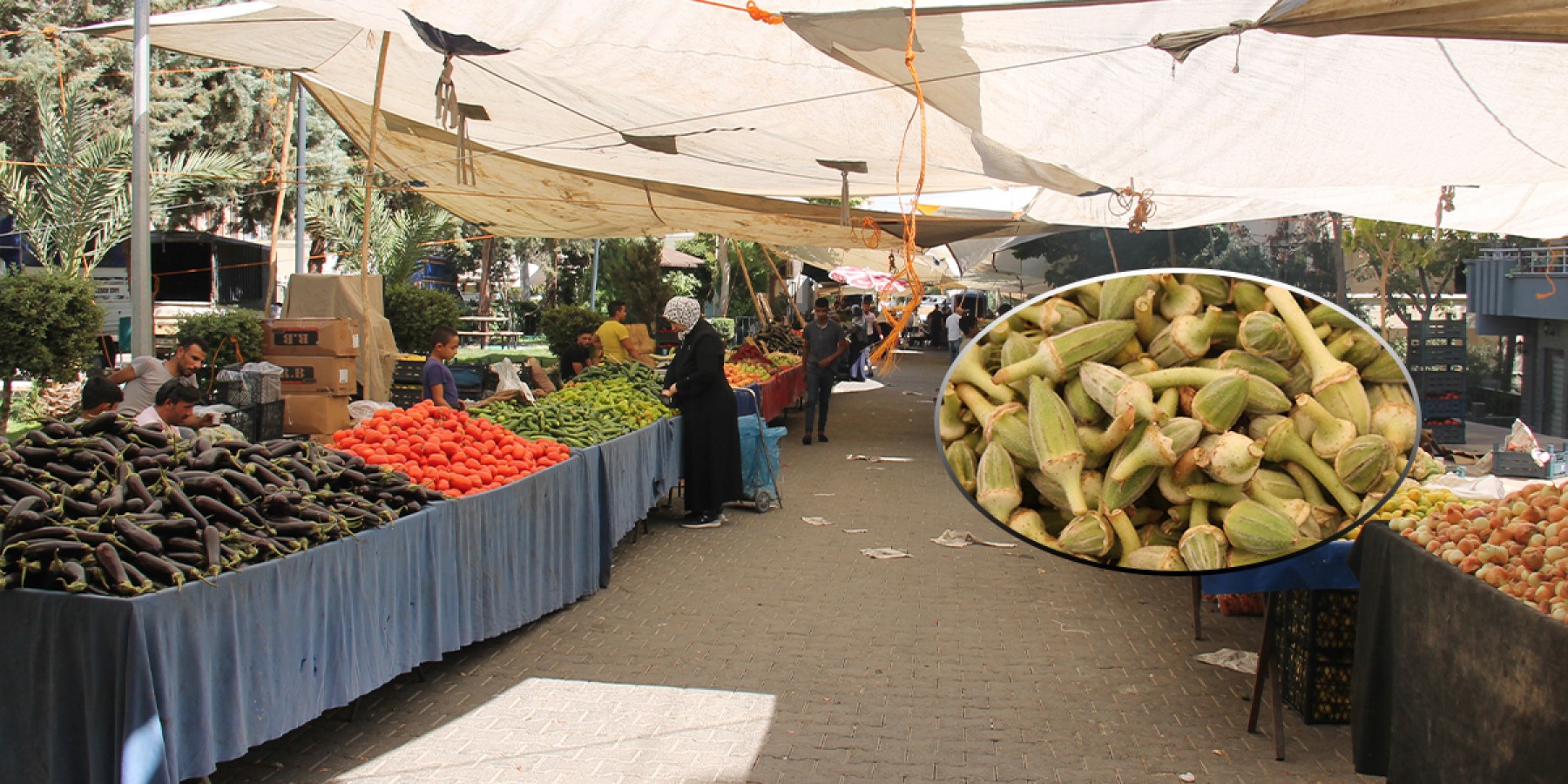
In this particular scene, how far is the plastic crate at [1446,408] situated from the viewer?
14945 millimetres

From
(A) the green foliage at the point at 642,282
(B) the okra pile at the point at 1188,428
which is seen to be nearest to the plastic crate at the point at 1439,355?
(B) the okra pile at the point at 1188,428

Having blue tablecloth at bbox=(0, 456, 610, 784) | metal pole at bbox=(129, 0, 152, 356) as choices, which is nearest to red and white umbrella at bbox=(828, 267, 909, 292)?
metal pole at bbox=(129, 0, 152, 356)

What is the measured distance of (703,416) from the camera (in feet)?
33.4

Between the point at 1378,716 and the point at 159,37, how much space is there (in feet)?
28.4

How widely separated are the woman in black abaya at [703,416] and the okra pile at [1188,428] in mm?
7037

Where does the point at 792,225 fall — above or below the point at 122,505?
above

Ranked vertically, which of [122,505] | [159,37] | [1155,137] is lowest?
[122,505]

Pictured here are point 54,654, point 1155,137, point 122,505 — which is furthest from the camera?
point 1155,137

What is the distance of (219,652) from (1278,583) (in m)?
4.13

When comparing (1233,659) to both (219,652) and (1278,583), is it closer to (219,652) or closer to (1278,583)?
(1278,583)

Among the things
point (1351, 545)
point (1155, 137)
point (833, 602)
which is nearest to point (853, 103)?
point (1155, 137)

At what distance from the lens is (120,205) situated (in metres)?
18.2

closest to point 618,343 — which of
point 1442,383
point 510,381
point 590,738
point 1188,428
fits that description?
point 510,381

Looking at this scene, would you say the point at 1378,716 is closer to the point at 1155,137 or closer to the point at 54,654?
the point at 1155,137
